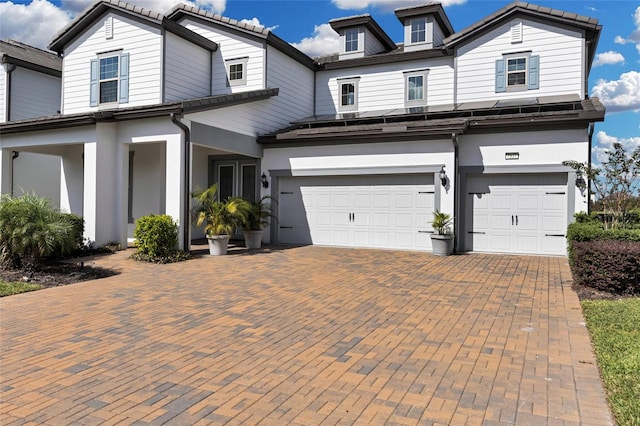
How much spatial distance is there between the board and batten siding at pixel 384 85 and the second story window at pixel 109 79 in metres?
7.90

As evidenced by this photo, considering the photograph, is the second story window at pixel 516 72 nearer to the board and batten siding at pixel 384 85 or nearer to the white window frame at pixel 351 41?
→ the board and batten siding at pixel 384 85

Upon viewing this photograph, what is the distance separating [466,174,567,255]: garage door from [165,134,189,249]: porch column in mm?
8231

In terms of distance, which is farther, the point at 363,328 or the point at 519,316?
the point at 519,316

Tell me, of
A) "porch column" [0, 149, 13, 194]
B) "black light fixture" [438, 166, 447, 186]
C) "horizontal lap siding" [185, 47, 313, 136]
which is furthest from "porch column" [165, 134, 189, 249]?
"black light fixture" [438, 166, 447, 186]

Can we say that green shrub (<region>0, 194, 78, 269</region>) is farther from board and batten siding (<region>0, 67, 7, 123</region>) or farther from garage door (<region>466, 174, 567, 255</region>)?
garage door (<region>466, 174, 567, 255</region>)

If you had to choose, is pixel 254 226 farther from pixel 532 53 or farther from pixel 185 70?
pixel 532 53

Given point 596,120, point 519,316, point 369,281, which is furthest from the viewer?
point 596,120

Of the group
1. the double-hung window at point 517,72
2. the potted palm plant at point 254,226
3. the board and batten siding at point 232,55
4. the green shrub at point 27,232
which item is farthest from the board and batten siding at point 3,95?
the double-hung window at point 517,72

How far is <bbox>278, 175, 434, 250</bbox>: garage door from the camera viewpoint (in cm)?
1423

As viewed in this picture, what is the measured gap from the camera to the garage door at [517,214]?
13000mm

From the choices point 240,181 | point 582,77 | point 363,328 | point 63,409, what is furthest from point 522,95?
point 63,409

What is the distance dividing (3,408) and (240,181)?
44.4ft

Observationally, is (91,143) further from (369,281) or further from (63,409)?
(63,409)

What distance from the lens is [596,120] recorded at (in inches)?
477
